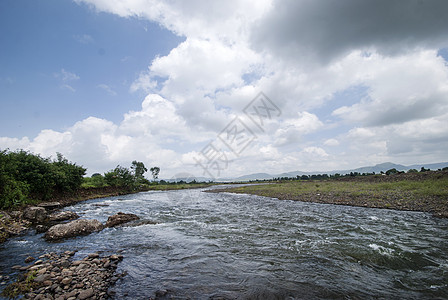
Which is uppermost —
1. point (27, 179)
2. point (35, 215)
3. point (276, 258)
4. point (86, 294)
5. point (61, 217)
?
point (27, 179)

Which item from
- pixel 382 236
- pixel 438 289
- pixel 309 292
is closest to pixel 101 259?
pixel 309 292

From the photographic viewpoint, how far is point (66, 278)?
19.3 ft

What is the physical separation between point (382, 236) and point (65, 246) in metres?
16.5

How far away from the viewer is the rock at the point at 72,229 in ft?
35.1

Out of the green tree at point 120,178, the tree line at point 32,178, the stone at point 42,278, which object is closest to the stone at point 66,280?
the stone at point 42,278

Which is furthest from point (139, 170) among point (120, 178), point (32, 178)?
point (32, 178)

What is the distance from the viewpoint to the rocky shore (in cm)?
519

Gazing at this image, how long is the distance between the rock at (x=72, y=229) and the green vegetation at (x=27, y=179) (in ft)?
37.7

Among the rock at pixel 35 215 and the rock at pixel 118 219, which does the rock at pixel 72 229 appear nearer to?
the rock at pixel 118 219

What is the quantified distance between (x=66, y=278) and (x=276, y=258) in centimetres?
734

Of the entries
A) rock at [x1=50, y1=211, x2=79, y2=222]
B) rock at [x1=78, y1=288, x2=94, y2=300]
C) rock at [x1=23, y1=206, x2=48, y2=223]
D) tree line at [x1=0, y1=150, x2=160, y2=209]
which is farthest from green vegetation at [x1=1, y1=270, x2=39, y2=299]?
tree line at [x1=0, y1=150, x2=160, y2=209]

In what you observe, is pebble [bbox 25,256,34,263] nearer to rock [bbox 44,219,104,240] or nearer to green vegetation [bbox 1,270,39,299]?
green vegetation [bbox 1,270,39,299]

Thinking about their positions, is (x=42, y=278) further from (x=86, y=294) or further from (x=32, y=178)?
(x=32, y=178)

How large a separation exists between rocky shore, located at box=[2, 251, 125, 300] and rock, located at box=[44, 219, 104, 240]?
3469 mm
